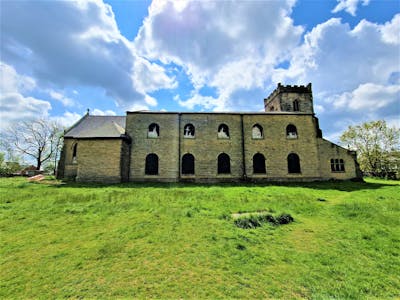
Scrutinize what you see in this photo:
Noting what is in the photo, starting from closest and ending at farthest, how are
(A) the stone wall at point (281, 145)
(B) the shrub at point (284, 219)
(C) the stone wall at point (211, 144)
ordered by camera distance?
(B) the shrub at point (284, 219) → (C) the stone wall at point (211, 144) → (A) the stone wall at point (281, 145)

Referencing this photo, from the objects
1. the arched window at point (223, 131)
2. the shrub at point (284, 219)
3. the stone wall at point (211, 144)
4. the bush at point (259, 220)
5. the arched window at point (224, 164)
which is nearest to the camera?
the bush at point (259, 220)

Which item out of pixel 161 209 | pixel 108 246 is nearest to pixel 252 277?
pixel 108 246

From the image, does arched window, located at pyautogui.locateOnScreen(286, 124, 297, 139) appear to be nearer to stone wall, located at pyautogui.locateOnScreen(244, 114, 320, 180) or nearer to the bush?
stone wall, located at pyautogui.locateOnScreen(244, 114, 320, 180)

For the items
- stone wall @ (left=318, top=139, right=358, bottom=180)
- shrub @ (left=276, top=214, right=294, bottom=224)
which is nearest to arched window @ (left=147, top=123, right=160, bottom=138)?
shrub @ (left=276, top=214, right=294, bottom=224)

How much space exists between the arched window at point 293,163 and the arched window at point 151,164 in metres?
14.1

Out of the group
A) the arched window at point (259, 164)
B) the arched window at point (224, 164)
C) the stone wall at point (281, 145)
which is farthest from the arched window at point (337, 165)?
the arched window at point (224, 164)

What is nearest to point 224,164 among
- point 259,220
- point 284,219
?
point 284,219

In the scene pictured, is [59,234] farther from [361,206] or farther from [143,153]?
[143,153]

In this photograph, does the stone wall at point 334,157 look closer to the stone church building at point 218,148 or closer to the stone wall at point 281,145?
the stone church building at point 218,148

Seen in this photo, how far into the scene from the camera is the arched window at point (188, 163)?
67.9 ft

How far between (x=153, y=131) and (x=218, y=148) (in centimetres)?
717

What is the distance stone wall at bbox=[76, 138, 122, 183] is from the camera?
1862 centimetres

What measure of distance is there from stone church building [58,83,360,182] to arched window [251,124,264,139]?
107mm

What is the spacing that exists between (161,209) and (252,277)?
5654 mm
